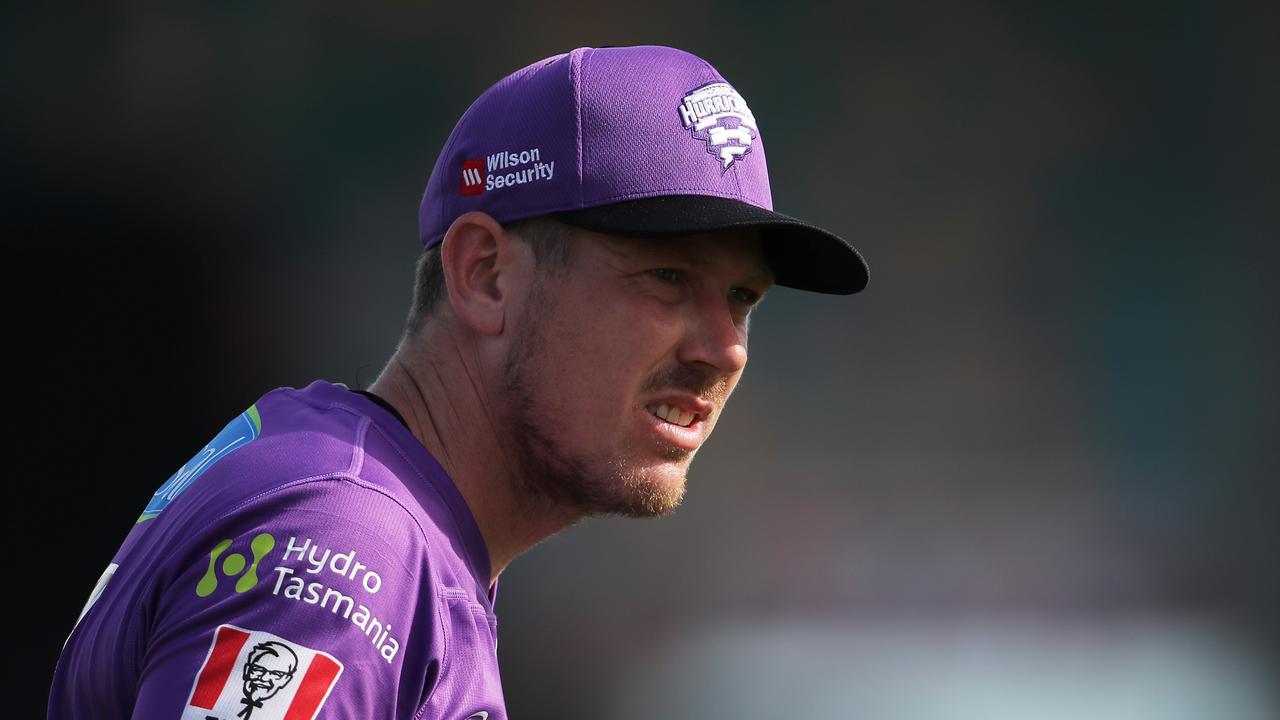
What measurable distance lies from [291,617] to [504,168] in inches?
23.6

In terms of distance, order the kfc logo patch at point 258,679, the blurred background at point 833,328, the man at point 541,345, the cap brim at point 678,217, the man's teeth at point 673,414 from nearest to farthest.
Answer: the kfc logo patch at point 258,679 < the man at point 541,345 < the cap brim at point 678,217 < the man's teeth at point 673,414 < the blurred background at point 833,328

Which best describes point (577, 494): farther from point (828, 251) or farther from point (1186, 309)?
point (1186, 309)

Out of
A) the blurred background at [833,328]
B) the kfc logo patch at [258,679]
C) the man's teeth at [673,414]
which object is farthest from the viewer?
the blurred background at [833,328]

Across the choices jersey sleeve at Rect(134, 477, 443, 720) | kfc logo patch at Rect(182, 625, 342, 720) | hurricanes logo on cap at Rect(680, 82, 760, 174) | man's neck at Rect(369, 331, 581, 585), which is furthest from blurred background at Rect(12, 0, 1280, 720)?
kfc logo patch at Rect(182, 625, 342, 720)

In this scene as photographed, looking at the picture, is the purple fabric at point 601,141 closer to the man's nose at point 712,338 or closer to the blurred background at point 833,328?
the man's nose at point 712,338

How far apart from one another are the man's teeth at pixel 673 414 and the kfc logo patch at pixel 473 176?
322mm

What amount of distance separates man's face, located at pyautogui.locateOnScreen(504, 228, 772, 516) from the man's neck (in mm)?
26

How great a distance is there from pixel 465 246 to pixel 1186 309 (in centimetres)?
343

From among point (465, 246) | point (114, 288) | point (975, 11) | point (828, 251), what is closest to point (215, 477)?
point (465, 246)

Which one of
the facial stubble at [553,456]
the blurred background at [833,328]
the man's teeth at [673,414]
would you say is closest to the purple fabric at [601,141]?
the facial stubble at [553,456]

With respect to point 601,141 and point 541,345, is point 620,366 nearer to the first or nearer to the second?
point 541,345

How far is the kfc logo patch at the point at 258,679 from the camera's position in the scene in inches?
38.1

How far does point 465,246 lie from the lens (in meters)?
1.44

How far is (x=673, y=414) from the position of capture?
4.71ft
